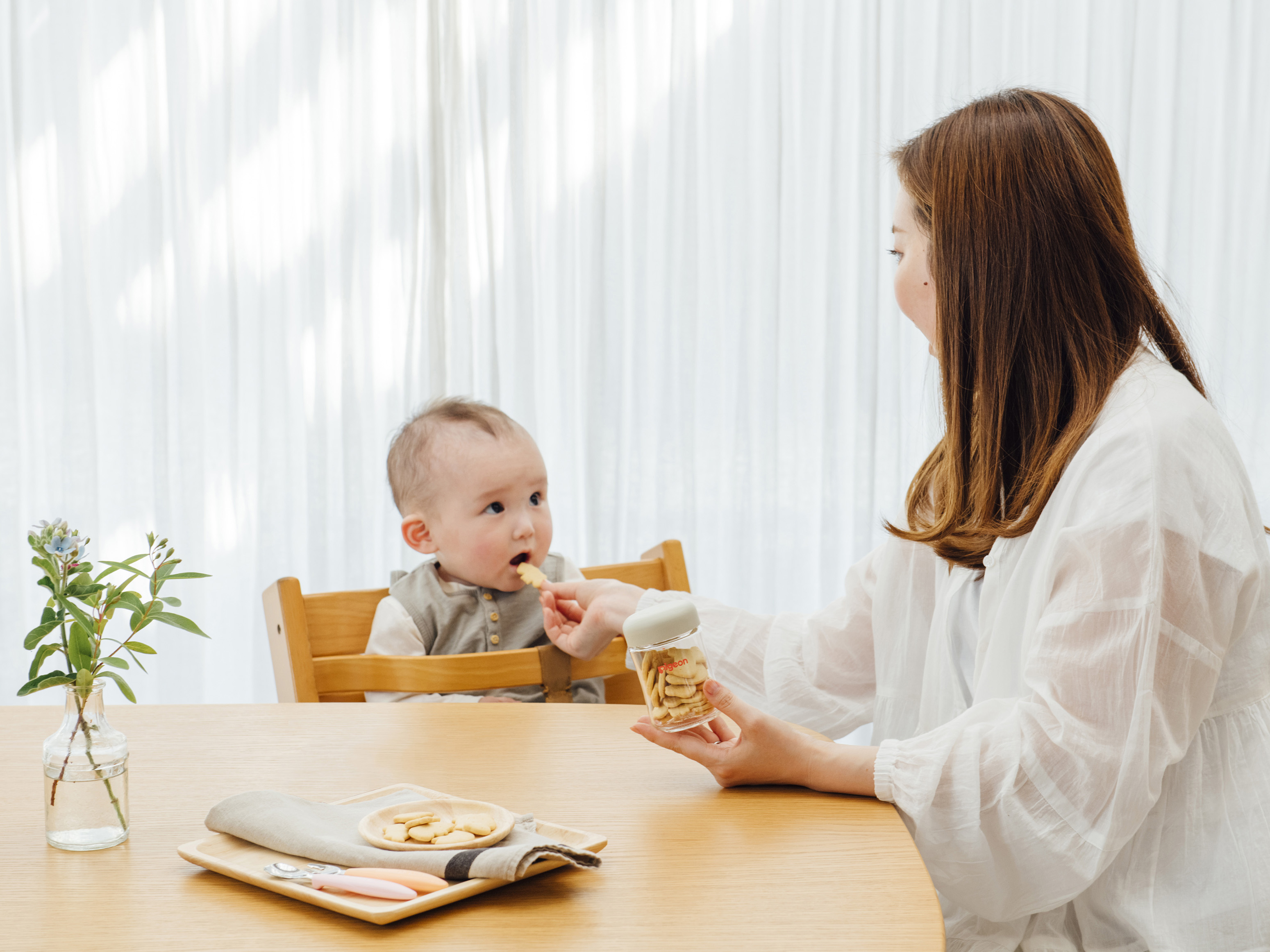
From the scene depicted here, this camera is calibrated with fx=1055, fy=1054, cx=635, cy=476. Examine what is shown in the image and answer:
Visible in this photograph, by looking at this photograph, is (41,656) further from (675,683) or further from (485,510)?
(485,510)

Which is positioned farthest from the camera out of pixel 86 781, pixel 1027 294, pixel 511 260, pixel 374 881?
pixel 511 260

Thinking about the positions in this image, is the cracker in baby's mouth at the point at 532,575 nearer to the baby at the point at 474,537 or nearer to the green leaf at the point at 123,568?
the baby at the point at 474,537

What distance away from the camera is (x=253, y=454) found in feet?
8.93

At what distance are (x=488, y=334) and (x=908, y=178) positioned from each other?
1.66m

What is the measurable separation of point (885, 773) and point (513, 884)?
34cm

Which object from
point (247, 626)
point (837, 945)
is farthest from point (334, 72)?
point (837, 945)

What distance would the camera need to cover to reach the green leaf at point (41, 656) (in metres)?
0.73

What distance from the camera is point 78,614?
2.47ft

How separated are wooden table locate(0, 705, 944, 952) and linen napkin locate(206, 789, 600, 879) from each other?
27 millimetres

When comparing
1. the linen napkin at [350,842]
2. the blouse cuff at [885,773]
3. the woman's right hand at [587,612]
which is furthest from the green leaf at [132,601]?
the woman's right hand at [587,612]

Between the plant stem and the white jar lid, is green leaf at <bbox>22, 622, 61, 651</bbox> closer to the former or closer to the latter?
the plant stem

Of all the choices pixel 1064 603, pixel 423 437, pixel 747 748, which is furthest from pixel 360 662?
pixel 1064 603

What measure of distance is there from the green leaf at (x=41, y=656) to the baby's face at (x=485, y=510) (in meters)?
0.90

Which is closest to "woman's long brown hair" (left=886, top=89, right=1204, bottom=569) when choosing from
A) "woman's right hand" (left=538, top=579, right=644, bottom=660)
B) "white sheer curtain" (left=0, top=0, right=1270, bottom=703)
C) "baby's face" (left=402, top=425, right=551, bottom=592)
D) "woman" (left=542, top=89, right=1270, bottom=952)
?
"woman" (left=542, top=89, right=1270, bottom=952)
